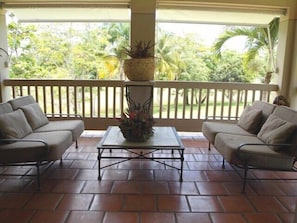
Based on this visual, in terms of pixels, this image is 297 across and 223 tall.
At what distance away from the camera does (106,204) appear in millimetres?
2400

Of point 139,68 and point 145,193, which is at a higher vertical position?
point 139,68

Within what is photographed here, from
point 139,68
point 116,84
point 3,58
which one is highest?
point 3,58

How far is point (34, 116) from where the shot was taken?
345 centimetres

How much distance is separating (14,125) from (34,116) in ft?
1.86

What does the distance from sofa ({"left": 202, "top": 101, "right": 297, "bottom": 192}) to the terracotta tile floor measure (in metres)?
0.27

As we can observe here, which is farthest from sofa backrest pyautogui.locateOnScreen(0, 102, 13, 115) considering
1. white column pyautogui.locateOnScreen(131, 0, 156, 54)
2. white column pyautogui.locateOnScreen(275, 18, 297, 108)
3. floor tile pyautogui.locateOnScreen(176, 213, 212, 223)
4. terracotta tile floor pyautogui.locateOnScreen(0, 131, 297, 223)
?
white column pyautogui.locateOnScreen(275, 18, 297, 108)

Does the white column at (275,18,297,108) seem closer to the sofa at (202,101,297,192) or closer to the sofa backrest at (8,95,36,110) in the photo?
the sofa at (202,101,297,192)

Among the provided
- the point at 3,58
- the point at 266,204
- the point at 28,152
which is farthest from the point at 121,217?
the point at 3,58

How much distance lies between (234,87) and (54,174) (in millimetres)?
3301

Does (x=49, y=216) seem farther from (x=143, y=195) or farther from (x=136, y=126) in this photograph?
(x=136, y=126)

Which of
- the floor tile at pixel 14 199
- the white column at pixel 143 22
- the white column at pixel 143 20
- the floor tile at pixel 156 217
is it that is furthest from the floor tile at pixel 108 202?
the white column at pixel 143 20

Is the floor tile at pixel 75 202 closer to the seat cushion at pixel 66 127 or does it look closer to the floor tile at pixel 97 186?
the floor tile at pixel 97 186

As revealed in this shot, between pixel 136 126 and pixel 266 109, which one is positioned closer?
pixel 136 126

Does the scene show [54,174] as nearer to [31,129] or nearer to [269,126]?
[31,129]
